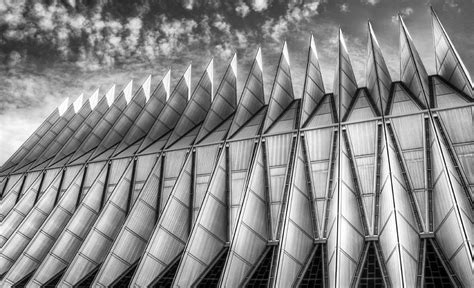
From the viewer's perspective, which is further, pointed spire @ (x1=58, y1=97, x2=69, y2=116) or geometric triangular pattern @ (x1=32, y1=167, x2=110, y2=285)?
pointed spire @ (x1=58, y1=97, x2=69, y2=116)

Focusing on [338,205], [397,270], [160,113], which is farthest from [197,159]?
[397,270]

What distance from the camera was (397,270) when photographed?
1997cm

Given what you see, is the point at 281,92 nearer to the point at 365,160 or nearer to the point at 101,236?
the point at 365,160

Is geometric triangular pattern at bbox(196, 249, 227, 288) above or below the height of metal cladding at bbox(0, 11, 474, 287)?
below

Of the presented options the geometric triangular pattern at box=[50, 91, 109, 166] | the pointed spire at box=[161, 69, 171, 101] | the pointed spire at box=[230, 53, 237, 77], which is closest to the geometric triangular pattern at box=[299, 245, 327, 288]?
the pointed spire at box=[230, 53, 237, 77]

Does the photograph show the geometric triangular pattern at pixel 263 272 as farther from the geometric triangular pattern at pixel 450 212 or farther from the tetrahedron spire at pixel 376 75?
the tetrahedron spire at pixel 376 75

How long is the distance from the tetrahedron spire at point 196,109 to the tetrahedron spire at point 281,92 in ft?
24.5

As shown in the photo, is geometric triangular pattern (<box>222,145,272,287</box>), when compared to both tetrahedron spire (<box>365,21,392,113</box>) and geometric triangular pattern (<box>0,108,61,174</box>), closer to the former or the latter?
tetrahedron spire (<box>365,21,392,113</box>)

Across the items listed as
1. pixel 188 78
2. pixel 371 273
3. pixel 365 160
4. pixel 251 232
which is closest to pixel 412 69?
pixel 365 160

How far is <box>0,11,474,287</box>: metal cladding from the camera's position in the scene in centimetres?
2266

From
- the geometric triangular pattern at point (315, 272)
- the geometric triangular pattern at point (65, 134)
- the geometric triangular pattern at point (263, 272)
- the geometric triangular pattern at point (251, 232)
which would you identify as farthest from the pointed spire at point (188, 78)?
the geometric triangular pattern at point (315, 272)

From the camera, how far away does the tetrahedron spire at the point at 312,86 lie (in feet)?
103

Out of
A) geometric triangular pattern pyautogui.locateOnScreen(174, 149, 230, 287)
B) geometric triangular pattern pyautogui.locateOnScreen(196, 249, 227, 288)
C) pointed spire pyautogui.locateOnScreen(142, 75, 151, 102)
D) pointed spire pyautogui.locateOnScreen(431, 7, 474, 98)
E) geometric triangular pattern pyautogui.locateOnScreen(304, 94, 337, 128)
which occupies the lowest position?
geometric triangular pattern pyautogui.locateOnScreen(196, 249, 227, 288)

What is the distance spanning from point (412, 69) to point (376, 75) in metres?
2.74
